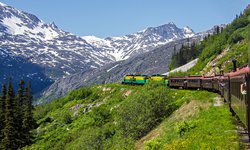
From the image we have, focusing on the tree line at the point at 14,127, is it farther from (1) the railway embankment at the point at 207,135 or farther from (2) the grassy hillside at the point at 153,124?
(1) the railway embankment at the point at 207,135

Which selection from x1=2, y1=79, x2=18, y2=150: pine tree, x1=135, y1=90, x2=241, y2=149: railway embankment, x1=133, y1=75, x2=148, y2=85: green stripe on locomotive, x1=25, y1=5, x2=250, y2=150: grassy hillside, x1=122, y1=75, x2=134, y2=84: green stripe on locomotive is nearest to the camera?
x1=135, y1=90, x2=241, y2=149: railway embankment

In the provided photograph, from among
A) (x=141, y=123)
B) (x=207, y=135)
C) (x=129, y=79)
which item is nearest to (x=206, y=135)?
(x=207, y=135)

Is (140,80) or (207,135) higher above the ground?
(140,80)

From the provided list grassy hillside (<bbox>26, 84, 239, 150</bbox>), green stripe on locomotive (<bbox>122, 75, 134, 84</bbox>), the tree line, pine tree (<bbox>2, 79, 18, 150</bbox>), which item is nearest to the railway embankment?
grassy hillside (<bbox>26, 84, 239, 150</bbox>)

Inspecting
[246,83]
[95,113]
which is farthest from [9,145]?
[246,83]

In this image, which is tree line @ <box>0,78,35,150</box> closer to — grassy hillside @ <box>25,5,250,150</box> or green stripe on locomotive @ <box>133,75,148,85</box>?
grassy hillside @ <box>25,5,250,150</box>

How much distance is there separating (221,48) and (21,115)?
4870 inches

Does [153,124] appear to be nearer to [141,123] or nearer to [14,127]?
[141,123]

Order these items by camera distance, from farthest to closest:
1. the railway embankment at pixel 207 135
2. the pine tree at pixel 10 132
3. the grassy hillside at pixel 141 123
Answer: the pine tree at pixel 10 132 → the grassy hillside at pixel 141 123 → the railway embankment at pixel 207 135

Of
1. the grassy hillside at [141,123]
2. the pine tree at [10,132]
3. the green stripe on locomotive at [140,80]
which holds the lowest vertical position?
the pine tree at [10,132]

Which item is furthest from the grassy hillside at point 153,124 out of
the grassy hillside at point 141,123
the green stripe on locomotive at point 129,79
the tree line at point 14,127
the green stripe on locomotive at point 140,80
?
the green stripe on locomotive at point 129,79

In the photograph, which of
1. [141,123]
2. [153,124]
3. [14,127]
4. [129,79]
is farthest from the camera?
[129,79]

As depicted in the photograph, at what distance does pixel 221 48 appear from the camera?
188 metres

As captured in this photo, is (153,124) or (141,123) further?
(153,124)
